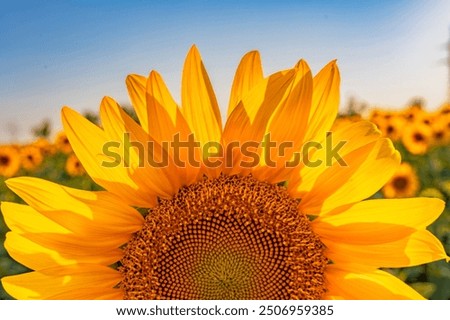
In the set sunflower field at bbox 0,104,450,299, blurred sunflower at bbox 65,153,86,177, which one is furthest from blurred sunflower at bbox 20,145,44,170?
blurred sunflower at bbox 65,153,86,177

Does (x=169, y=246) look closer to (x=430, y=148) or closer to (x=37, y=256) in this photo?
(x=37, y=256)

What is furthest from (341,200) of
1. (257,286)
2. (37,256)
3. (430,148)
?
(430,148)

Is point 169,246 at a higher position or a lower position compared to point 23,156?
lower

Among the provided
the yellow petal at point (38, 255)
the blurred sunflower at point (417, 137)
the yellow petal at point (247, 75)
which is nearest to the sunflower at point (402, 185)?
the blurred sunflower at point (417, 137)

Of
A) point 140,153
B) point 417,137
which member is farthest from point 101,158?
point 417,137

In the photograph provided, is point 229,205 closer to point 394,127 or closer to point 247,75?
point 247,75
